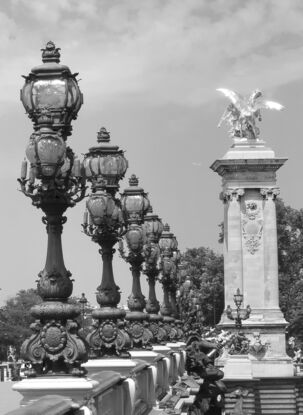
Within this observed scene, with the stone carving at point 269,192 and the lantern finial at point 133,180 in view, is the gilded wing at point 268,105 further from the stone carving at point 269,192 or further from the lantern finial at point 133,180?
the lantern finial at point 133,180

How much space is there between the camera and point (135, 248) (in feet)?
75.4

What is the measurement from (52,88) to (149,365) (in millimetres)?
8835

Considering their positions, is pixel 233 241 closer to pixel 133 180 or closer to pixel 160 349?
pixel 160 349

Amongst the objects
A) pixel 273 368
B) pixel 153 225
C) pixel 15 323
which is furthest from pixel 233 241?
pixel 15 323

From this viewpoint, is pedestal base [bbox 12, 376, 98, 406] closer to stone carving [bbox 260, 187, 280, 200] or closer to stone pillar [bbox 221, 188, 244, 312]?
stone pillar [bbox 221, 188, 244, 312]

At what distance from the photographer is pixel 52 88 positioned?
44.0 ft

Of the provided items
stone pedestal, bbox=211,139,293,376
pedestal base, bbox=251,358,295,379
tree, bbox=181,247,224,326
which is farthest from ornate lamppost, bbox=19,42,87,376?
tree, bbox=181,247,224,326

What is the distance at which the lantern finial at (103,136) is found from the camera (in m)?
19.4

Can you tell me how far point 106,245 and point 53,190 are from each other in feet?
18.6

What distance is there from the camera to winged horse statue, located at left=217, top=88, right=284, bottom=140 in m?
77.5

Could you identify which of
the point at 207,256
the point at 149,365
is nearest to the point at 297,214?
the point at 207,256

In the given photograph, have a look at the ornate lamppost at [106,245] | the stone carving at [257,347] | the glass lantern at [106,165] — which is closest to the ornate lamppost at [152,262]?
the glass lantern at [106,165]

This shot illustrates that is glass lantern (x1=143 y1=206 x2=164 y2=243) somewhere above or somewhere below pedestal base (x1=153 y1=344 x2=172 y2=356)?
above

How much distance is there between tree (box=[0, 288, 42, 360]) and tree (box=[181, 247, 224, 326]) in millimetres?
18465
